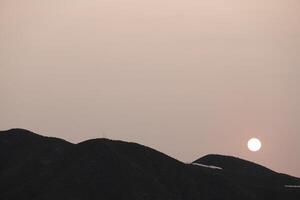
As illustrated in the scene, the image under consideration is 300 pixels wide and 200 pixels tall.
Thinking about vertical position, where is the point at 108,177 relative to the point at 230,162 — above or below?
above

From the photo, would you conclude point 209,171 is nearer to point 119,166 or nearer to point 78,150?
point 119,166

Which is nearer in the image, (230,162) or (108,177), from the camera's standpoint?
(108,177)

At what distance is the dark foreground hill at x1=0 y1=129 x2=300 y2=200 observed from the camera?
23.2 ft

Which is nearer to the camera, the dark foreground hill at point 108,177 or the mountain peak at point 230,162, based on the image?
the dark foreground hill at point 108,177

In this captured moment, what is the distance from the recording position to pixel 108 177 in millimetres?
7672

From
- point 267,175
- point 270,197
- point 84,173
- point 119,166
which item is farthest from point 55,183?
point 267,175

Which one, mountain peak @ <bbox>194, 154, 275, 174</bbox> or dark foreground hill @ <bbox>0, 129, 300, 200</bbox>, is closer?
dark foreground hill @ <bbox>0, 129, 300, 200</bbox>

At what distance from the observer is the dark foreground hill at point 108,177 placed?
23.2 ft

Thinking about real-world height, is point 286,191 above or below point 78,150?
below

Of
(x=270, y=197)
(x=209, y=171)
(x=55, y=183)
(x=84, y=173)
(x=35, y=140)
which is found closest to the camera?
(x=55, y=183)

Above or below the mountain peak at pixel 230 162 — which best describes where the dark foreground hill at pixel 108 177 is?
above

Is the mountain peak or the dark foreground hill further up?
the dark foreground hill

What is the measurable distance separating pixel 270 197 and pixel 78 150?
3958 mm

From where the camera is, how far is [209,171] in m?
8.98
